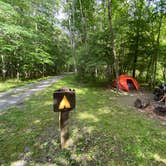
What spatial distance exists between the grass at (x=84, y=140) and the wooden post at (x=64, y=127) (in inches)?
6.2

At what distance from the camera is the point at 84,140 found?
327 centimetres

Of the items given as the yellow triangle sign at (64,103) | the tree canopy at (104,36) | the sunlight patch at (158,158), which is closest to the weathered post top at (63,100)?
the yellow triangle sign at (64,103)

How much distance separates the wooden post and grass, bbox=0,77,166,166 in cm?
16

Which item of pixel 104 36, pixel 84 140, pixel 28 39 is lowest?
pixel 84 140

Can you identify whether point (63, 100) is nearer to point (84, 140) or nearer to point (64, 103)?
point (64, 103)

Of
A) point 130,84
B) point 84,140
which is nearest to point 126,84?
point 130,84

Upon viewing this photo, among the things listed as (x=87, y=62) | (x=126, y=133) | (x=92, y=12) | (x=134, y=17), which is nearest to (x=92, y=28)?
(x=92, y=12)

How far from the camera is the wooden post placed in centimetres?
289

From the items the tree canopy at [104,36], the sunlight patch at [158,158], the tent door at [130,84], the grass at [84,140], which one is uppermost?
the tree canopy at [104,36]

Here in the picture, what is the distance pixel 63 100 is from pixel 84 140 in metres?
1.09

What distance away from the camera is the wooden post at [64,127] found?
289cm

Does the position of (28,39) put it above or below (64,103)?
above

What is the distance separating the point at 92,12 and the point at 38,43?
6619 mm

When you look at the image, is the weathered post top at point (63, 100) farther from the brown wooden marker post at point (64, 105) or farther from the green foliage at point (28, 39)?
the green foliage at point (28, 39)
